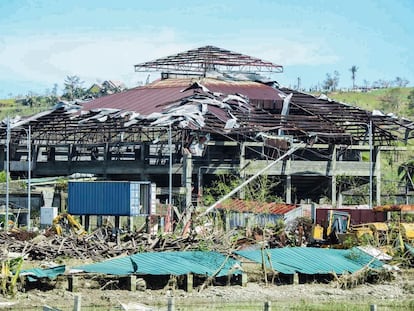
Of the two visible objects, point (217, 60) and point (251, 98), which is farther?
point (217, 60)

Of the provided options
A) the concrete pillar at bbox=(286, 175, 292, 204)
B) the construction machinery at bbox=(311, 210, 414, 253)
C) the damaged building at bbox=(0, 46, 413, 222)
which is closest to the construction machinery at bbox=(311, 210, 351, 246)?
the construction machinery at bbox=(311, 210, 414, 253)

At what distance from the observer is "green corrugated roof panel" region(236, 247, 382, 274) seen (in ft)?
130

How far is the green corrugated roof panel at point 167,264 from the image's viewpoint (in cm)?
3722

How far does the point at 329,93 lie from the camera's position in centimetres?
18038

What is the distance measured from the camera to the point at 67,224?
171ft

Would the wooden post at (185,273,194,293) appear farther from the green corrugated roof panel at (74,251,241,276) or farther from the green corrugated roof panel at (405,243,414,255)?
the green corrugated roof panel at (405,243,414,255)

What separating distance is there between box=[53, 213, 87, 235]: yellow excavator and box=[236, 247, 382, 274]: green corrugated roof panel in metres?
11.2

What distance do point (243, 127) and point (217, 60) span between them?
22.1 metres

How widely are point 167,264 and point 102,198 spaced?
14.2 m

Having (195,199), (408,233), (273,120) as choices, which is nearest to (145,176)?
(195,199)

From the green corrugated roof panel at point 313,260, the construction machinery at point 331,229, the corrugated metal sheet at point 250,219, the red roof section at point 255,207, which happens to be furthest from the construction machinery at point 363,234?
the red roof section at point 255,207

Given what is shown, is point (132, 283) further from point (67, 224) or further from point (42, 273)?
point (67, 224)

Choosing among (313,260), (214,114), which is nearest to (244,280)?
(313,260)

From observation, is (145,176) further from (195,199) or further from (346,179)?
(346,179)
